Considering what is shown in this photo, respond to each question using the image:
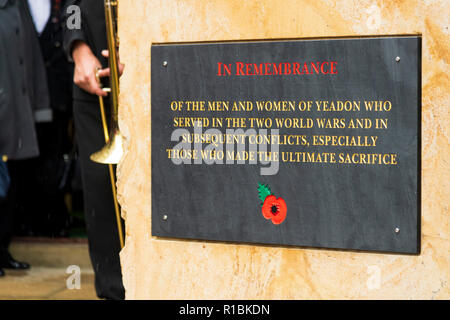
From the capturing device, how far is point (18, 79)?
19.0 feet

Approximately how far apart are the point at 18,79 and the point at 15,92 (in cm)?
10

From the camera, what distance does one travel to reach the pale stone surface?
8.64ft

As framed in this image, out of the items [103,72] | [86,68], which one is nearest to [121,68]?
[103,72]

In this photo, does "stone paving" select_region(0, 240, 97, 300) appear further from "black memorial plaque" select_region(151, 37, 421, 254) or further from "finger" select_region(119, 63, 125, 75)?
"black memorial plaque" select_region(151, 37, 421, 254)

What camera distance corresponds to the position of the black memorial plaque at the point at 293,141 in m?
2.66

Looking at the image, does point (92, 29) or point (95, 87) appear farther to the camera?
point (92, 29)

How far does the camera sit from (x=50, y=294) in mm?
5082

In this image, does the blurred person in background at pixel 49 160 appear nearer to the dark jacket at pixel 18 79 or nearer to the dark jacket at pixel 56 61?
the dark jacket at pixel 56 61

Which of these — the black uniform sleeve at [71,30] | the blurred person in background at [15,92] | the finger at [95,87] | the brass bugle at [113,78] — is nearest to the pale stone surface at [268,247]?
the brass bugle at [113,78]

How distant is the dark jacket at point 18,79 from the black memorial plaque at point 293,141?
2929 mm

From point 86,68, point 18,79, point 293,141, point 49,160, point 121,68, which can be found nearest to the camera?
point 293,141

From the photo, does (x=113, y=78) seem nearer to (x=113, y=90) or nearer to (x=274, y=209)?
(x=113, y=90)

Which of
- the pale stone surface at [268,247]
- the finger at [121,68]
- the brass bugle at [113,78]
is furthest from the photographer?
the brass bugle at [113,78]
